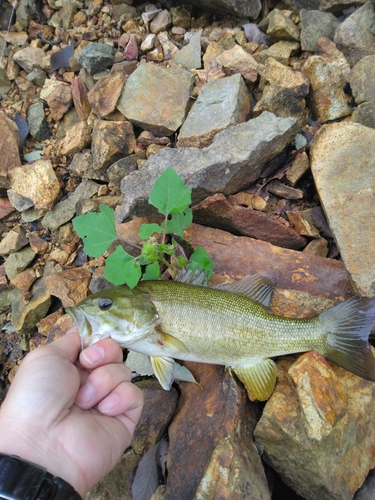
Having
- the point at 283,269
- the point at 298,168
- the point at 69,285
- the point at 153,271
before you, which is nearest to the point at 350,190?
the point at 298,168

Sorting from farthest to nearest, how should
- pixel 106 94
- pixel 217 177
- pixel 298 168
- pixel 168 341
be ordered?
pixel 106 94, pixel 298 168, pixel 217 177, pixel 168 341

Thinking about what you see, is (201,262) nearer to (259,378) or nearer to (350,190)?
(259,378)

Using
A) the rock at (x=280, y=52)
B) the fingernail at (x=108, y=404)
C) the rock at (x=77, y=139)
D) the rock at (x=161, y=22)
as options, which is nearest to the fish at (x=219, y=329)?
the fingernail at (x=108, y=404)

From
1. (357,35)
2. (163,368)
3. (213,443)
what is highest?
(357,35)

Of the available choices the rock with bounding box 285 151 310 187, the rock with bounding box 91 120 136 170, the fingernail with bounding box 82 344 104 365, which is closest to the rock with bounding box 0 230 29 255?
the rock with bounding box 91 120 136 170

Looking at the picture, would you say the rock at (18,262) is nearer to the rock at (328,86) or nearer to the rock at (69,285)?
the rock at (69,285)

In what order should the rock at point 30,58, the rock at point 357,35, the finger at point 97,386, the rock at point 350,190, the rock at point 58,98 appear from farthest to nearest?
the rock at point 30,58, the rock at point 58,98, the rock at point 357,35, the rock at point 350,190, the finger at point 97,386

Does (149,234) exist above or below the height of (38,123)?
above

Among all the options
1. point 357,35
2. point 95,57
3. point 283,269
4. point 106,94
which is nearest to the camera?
point 283,269

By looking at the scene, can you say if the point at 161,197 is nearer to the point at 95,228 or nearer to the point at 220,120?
the point at 95,228
